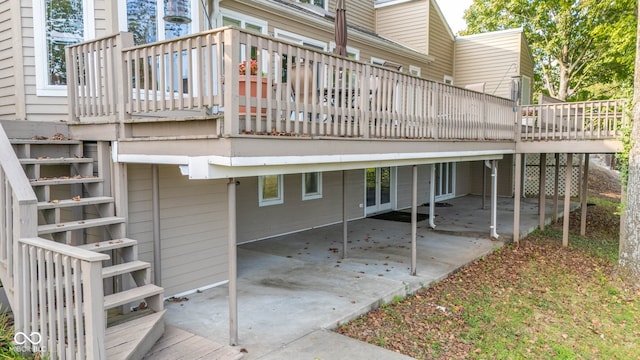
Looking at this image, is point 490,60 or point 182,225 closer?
point 182,225

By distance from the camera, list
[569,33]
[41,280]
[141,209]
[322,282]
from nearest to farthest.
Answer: [41,280], [141,209], [322,282], [569,33]

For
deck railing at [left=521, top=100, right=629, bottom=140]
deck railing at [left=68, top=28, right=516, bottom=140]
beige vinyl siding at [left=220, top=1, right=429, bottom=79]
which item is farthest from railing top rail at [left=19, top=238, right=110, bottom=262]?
deck railing at [left=521, top=100, right=629, bottom=140]

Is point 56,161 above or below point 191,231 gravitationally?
above

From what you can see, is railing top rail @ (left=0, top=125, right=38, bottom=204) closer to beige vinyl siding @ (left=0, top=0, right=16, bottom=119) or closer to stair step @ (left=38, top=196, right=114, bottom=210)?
stair step @ (left=38, top=196, right=114, bottom=210)

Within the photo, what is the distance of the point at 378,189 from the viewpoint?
12.9 m

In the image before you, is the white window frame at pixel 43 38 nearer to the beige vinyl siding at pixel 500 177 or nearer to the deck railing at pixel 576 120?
the deck railing at pixel 576 120

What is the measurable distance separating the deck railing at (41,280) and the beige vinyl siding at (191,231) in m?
1.66

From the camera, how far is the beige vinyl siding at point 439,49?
1432 centimetres

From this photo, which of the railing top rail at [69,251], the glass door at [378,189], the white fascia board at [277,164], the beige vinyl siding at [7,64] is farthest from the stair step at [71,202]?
the glass door at [378,189]

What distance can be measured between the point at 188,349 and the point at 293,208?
618 centimetres

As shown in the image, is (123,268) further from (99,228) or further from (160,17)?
(160,17)

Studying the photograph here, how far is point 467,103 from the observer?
7934 millimetres

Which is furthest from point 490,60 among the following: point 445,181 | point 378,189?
point 378,189

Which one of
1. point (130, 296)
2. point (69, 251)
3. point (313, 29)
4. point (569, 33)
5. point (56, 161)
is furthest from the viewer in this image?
point (569, 33)
